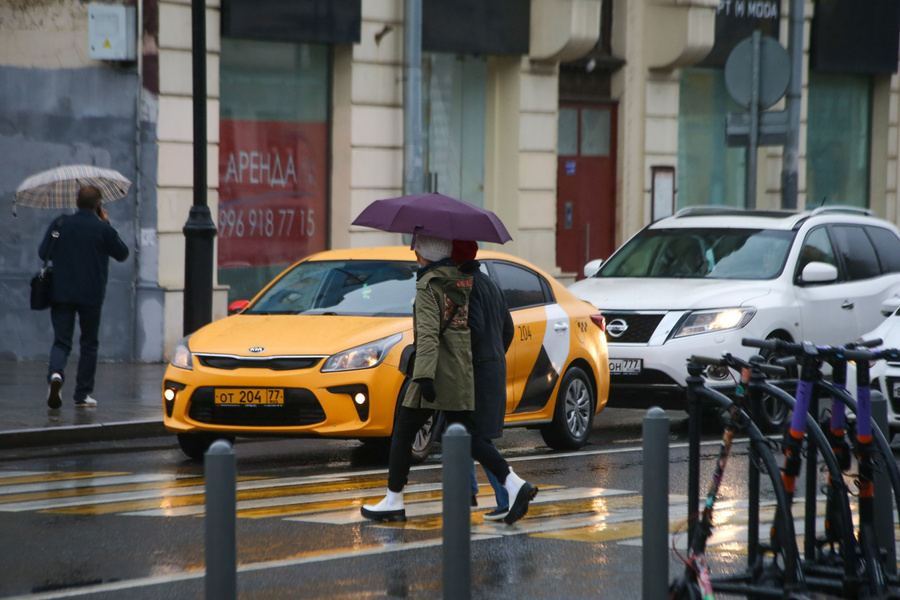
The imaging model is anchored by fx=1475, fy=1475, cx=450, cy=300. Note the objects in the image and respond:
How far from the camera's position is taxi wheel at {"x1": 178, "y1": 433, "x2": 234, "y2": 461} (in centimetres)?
1016

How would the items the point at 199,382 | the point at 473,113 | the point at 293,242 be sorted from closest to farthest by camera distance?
1. the point at 199,382
2. the point at 293,242
3. the point at 473,113

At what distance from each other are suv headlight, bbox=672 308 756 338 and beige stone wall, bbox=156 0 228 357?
6.70 meters

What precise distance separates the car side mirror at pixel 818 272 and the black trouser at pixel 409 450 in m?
5.53

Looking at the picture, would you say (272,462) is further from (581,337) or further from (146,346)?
(146,346)

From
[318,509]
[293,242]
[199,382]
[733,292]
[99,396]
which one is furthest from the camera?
[293,242]

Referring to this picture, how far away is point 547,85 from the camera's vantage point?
2089 centimetres

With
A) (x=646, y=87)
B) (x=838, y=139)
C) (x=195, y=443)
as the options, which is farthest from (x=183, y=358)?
(x=838, y=139)

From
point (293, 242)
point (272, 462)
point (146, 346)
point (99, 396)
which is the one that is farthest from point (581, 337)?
point (293, 242)

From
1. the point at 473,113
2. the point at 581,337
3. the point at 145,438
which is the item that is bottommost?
the point at 145,438

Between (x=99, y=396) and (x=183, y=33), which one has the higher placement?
(x=183, y=33)

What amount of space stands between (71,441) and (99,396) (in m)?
2.18

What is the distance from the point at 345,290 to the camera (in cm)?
1058

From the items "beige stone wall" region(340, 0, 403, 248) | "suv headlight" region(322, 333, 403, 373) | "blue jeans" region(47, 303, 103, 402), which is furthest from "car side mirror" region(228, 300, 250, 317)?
"beige stone wall" region(340, 0, 403, 248)

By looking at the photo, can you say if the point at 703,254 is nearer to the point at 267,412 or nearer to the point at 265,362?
the point at 265,362
